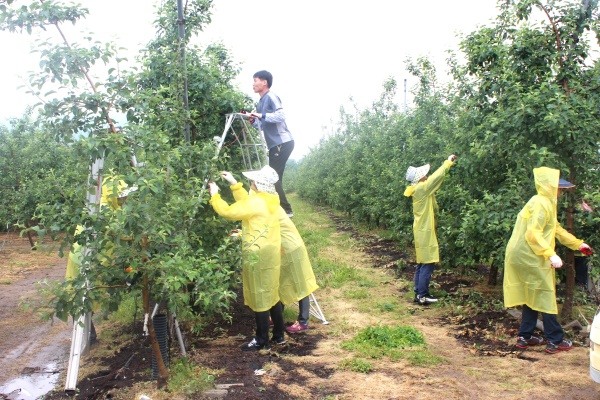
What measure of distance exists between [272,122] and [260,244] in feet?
6.84

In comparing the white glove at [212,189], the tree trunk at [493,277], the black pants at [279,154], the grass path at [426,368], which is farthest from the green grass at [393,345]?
the tree trunk at [493,277]

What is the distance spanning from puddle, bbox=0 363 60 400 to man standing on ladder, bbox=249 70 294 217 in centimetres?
333

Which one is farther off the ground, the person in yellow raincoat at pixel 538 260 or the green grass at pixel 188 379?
the person in yellow raincoat at pixel 538 260

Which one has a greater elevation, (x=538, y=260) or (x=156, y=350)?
(x=538, y=260)

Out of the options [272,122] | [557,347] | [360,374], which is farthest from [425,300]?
[272,122]

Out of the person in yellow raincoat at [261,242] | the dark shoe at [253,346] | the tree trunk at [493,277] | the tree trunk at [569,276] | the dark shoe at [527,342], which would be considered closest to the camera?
the person in yellow raincoat at [261,242]

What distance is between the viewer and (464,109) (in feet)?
26.3

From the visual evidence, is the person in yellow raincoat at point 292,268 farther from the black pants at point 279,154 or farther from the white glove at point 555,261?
the white glove at point 555,261

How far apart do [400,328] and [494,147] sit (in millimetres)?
2373

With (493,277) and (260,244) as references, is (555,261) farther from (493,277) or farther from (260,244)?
(493,277)

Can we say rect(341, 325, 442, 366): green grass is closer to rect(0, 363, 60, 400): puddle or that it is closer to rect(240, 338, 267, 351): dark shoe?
rect(240, 338, 267, 351): dark shoe

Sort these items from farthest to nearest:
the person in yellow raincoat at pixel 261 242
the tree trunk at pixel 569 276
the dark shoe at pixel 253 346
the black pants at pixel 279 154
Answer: the black pants at pixel 279 154 < the tree trunk at pixel 569 276 < the dark shoe at pixel 253 346 < the person in yellow raincoat at pixel 261 242

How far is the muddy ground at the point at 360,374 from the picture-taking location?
4.83 metres

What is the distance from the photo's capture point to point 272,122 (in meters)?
7.23
